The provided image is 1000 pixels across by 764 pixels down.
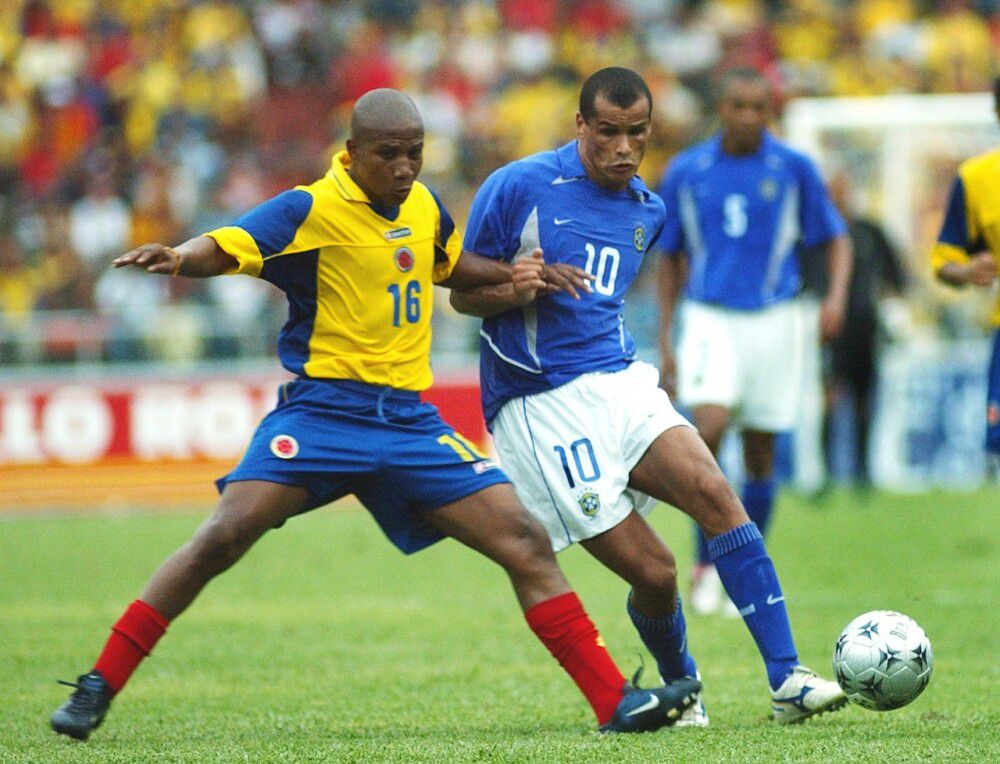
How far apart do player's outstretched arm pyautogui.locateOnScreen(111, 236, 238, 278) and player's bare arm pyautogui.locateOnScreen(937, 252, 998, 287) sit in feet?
11.1

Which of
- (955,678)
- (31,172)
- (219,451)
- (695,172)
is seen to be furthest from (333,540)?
(31,172)

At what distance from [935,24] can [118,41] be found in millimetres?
10316

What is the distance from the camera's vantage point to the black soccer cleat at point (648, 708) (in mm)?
5562

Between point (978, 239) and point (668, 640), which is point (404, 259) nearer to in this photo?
point (668, 640)

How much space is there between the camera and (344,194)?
5.79m

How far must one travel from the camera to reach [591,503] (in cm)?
583

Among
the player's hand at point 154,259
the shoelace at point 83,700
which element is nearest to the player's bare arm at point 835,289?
the player's hand at point 154,259

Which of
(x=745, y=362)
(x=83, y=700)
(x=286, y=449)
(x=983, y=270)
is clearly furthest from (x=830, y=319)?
(x=83, y=700)

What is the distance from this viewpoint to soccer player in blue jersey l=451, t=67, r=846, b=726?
5766 mm

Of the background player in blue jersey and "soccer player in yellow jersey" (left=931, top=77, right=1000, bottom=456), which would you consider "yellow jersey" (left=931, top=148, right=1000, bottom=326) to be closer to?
"soccer player in yellow jersey" (left=931, top=77, right=1000, bottom=456)

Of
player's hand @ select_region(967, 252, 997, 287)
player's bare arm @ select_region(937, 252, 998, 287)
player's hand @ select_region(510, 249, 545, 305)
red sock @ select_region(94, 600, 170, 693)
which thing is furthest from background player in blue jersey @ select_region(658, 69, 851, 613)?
red sock @ select_region(94, 600, 170, 693)

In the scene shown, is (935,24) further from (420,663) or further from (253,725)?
(253,725)

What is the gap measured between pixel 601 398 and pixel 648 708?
3.46ft

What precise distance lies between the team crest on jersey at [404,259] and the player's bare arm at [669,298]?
10.6ft
